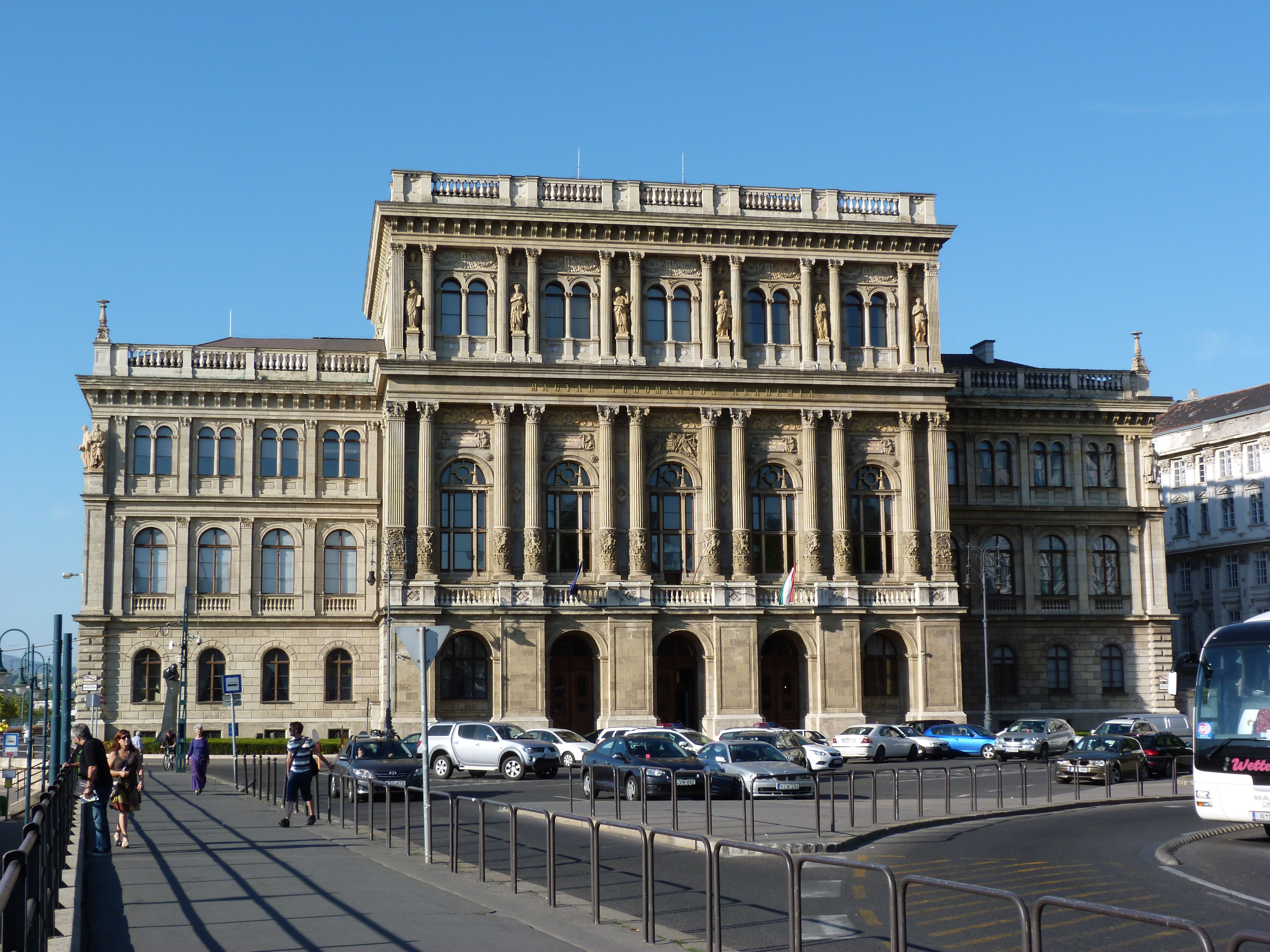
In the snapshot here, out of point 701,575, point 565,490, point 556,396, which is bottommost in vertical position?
point 701,575

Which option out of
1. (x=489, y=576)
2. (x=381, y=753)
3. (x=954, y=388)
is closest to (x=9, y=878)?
(x=381, y=753)

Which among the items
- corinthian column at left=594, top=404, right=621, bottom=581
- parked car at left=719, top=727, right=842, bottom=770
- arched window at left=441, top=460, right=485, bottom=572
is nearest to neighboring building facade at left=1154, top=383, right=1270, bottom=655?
corinthian column at left=594, top=404, right=621, bottom=581

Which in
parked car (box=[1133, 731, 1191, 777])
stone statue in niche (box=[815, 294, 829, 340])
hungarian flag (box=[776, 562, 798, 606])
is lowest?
parked car (box=[1133, 731, 1191, 777])

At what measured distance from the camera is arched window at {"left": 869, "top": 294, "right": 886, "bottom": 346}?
204 feet

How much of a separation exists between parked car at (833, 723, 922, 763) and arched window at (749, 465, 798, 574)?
9048 mm

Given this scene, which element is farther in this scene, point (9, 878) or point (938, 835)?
point (938, 835)

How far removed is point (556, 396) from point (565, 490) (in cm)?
396

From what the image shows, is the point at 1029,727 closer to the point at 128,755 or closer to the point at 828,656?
the point at 828,656

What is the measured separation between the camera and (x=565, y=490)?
58812mm

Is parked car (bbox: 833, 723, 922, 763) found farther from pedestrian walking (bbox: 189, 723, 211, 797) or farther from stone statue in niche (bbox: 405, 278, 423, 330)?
pedestrian walking (bbox: 189, 723, 211, 797)

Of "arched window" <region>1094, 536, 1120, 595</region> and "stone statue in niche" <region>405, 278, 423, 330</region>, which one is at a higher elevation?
"stone statue in niche" <region>405, 278, 423, 330</region>

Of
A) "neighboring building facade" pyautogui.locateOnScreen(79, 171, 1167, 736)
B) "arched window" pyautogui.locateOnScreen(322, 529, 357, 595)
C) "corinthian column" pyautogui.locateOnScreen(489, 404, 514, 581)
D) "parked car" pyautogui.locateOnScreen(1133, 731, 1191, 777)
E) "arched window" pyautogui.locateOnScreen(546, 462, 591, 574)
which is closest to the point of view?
"parked car" pyautogui.locateOnScreen(1133, 731, 1191, 777)

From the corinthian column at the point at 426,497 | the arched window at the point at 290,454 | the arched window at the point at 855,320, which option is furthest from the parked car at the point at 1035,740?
the arched window at the point at 290,454

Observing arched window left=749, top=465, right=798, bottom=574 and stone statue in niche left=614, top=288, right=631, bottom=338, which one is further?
arched window left=749, top=465, right=798, bottom=574
